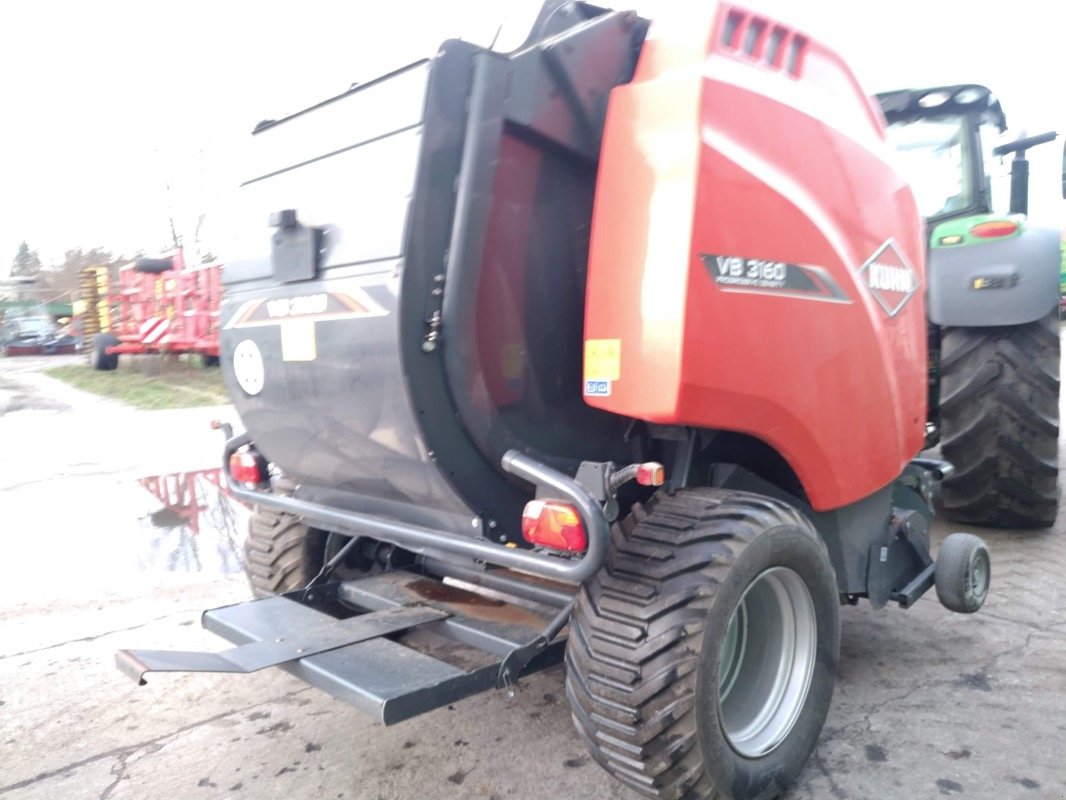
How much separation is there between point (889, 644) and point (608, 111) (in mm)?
2599

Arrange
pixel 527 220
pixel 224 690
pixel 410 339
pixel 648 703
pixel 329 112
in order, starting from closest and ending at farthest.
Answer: pixel 648 703 → pixel 410 339 → pixel 527 220 → pixel 329 112 → pixel 224 690

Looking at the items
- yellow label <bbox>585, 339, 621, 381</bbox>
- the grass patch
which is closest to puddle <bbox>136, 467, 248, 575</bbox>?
yellow label <bbox>585, 339, 621, 381</bbox>

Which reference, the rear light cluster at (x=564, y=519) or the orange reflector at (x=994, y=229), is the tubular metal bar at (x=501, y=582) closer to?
the rear light cluster at (x=564, y=519)

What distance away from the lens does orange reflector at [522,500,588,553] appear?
93.9 inches

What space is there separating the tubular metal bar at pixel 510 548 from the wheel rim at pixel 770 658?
67cm

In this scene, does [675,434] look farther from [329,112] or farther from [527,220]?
[329,112]

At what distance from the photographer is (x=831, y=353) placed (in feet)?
9.18

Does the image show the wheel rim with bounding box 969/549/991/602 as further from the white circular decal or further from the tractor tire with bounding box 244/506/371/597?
the white circular decal

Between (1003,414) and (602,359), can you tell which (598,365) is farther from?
(1003,414)

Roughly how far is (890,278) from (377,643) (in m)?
2.11

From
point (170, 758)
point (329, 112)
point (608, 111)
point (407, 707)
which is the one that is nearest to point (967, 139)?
point (608, 111)

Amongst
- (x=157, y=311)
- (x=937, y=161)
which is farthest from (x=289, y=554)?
(x=157, y=311)

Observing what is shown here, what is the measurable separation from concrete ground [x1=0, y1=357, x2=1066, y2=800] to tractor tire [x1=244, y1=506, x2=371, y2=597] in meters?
0.40

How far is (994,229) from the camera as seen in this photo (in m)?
4.65
